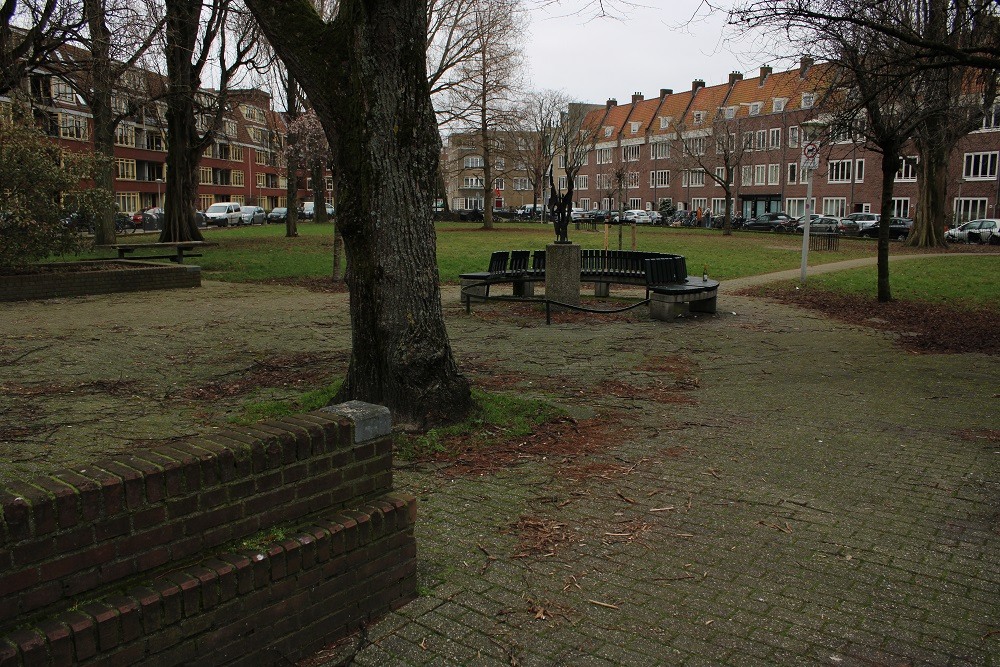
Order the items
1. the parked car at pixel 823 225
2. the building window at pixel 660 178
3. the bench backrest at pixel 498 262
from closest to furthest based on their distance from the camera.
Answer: the bench backrest at pixel 498 262 → the parked car at pixel 823 225 → the building window at pixel 660 178

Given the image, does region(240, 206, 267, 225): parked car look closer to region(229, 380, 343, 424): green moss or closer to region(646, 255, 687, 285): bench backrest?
region(646, 255, 687, 285): bench backrest

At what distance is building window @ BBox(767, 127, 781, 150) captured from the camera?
7331cm

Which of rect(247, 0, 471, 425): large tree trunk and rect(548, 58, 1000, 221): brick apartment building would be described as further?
rect(548, 58, 1000, 221): brick apartment building

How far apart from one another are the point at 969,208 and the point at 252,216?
174 ft

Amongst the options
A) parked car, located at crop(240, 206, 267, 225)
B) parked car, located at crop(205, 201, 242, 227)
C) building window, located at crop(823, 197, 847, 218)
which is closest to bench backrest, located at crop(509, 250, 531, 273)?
parked car, located at crop(205, 201, 242, 227)

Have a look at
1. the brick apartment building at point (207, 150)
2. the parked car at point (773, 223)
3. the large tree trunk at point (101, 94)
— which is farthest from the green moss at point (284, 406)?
the parked car at point (773, 223)

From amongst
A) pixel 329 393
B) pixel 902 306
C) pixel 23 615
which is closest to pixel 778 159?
pixel 902 306

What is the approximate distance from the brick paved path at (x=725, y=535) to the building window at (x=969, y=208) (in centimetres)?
5604

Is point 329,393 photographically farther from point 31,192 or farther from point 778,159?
point 778,159

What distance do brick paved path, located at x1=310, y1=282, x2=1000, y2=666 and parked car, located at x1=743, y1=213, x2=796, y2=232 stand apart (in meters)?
48.9

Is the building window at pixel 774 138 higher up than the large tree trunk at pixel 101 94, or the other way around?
the building window at pixel 774 138

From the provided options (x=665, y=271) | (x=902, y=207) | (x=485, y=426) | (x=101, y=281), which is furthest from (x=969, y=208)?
(x=485, y=426)

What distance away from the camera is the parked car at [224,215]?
59.2 metres

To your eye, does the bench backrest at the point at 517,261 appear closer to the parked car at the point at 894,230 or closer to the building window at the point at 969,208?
the parked car at the point at 894,230
